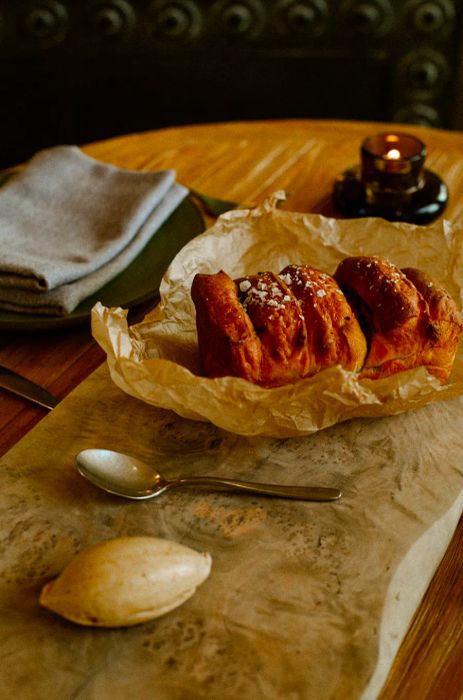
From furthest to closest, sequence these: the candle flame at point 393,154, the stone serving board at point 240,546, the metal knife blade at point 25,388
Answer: the candle flame at point 393,154 < the metal knife blade at point 25,388 < the stone serving board at point 240,546

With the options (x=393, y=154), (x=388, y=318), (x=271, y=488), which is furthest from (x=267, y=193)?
(x=271, y=488)

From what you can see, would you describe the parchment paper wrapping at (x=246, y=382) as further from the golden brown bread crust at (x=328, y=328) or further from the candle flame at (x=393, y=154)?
the candle flame at (x=393, y=154)

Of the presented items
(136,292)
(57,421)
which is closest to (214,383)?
(57,421)

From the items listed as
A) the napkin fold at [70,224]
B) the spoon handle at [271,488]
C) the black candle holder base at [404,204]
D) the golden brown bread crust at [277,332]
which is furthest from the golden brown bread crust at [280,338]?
the black candle holder base at [404,204]

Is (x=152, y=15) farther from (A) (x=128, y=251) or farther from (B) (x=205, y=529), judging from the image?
(B) (x=205, y=529)

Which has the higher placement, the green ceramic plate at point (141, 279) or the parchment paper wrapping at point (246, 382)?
the parchment paper wrapping at point (246, 382)

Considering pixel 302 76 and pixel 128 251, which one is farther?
pixel 302 76

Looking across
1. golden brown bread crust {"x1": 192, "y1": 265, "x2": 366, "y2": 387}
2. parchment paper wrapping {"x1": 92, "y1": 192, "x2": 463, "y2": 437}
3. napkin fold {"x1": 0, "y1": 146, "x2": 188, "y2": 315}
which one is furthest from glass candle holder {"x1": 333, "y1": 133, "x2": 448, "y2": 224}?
golden brown bread crust {"x1": 192, "y1": 265, "x2": 366, "y2": 387}
